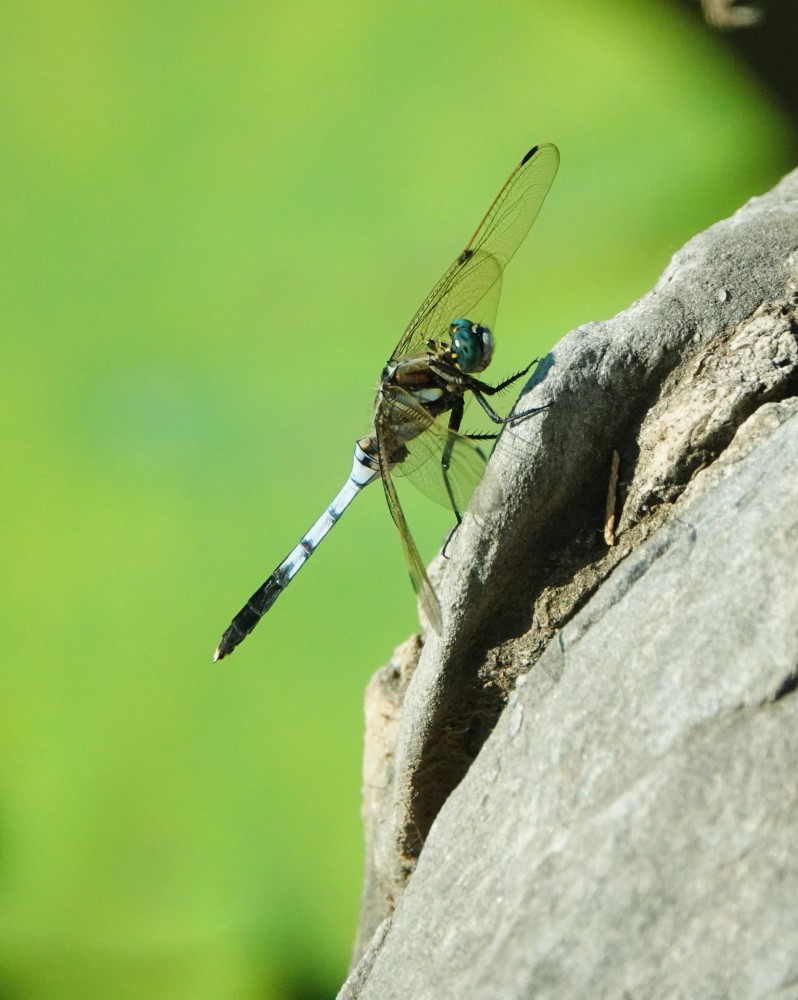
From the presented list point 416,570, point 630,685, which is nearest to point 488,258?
point 416,570

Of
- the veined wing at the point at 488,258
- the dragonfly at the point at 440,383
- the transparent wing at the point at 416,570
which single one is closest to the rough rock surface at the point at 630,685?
the transparent wing at the point at 416,570

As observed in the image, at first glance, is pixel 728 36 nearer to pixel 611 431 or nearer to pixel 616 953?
pixel 611 431

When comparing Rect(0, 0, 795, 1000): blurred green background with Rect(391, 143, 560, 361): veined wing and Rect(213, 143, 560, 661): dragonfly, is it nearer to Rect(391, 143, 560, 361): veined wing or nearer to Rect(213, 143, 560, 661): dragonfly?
Rect(213, 143, 560, 661): dragonfly

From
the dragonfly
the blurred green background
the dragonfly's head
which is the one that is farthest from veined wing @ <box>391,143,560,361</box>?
the blurred green background

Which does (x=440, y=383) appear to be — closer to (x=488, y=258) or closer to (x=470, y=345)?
(x=470, y=345)

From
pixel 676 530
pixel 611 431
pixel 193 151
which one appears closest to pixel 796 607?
pixel 676 530

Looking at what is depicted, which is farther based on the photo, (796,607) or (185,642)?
(185,642)
